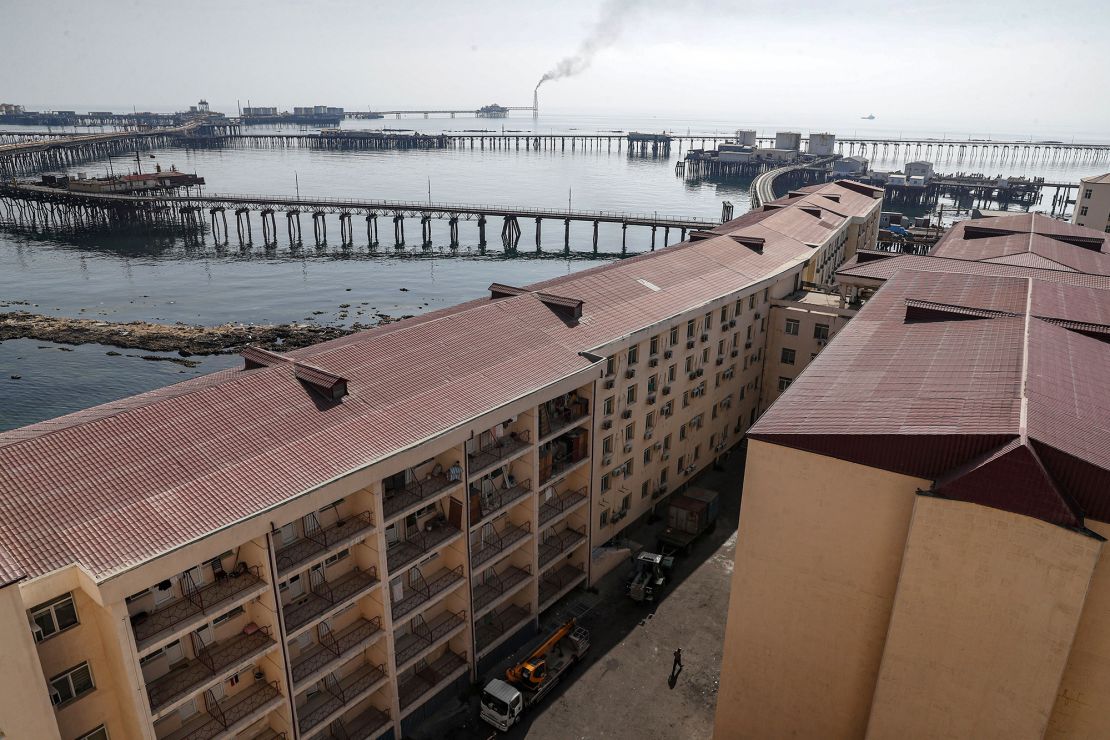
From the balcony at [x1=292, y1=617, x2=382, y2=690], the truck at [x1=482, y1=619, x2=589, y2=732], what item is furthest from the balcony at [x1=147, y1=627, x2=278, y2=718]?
the truck at [x1=482, y1=619, x2=589, y2=732]

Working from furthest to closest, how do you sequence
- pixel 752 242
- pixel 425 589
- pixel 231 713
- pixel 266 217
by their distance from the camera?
pixel 266 217, pixel 752 242, pixel 425 589, pixel 231 713

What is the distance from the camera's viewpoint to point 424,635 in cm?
3033

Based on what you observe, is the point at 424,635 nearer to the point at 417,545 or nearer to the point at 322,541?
the point at 417,545

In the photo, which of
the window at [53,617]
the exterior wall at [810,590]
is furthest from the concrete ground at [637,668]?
the window at [53,617]

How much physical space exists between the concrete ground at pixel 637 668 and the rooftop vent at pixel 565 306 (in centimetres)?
1451

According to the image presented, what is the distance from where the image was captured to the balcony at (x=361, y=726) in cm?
2803

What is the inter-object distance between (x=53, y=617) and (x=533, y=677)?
61.5 ft

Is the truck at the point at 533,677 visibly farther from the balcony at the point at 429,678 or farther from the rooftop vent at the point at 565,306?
the rooftop vent at the point at 565,306

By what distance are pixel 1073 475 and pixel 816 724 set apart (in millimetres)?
12577

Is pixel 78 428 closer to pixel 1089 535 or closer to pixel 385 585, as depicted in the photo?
pixel 385 585

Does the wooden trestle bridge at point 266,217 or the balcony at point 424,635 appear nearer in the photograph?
the balcony at point 424,635

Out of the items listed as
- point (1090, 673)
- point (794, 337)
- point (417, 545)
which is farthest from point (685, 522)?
point (1090, 673)

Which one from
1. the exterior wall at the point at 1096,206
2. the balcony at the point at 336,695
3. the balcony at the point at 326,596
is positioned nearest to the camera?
the balcony at the point at 326,596

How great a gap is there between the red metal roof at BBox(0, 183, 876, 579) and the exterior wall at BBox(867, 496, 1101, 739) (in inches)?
644
